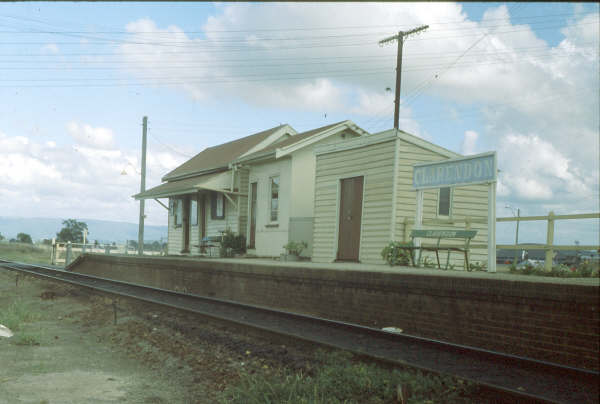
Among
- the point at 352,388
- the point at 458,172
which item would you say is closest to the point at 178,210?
the point at 458,172

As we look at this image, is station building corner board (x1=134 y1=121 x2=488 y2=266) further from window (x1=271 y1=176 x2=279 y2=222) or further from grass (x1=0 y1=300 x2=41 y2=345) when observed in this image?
grass (x1=0 y1=300 x2=41 y2=345)

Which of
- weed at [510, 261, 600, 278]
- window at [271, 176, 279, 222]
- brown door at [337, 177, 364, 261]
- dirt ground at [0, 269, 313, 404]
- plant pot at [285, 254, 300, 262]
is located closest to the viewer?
dirt ground at [0, 269, 313, 404]

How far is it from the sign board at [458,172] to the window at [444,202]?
2.68m

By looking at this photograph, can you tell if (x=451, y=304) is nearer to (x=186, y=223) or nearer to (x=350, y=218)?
(x=350, y=218)

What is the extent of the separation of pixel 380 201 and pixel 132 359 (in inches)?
321

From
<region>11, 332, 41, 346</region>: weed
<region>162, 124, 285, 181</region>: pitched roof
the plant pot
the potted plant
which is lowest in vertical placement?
<region>11, 332, 41, 346</region>: weed

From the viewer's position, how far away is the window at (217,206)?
2152 centimetres

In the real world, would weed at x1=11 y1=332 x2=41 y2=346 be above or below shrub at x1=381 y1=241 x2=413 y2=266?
below

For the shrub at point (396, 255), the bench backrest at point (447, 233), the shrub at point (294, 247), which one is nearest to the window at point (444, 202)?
the shrub at point (396, 255)

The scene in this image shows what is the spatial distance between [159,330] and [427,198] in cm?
791

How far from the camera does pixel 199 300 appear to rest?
11.8 meters

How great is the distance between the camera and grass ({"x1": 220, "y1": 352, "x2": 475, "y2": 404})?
14.6 ft

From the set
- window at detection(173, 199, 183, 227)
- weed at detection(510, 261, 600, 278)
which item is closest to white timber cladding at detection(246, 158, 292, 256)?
window at detection(173, 199, 183, 227)

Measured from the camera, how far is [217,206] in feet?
72.2
